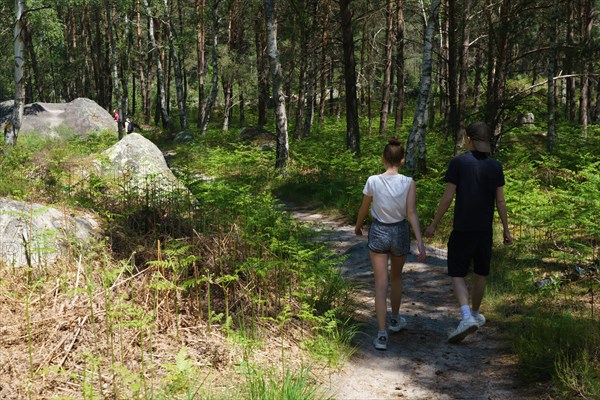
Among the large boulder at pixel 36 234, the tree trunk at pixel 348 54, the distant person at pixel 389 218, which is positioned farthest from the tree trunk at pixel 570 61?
the large boulder at pixel 36 234

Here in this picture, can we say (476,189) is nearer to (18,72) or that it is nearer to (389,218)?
(389,218)

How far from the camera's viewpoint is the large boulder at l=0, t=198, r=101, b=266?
4.93m

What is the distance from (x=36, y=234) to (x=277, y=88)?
1044 centimetres

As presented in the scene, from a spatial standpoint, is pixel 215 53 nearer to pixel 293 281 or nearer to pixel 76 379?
pixel 293 281

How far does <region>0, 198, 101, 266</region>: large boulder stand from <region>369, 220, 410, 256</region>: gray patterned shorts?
309 cm

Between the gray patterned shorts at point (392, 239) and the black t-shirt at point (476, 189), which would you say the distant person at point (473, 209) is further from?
the gray patterned shorts at point (392, 239)

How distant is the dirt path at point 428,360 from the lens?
409 centimetres

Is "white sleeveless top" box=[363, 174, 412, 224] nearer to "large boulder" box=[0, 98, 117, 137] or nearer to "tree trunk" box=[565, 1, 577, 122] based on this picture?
"tree trunk" box=[565, 1, 577, 122]

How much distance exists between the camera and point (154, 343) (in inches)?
165

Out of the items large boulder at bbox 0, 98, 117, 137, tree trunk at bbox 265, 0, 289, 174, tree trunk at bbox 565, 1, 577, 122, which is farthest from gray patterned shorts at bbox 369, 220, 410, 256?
large boulder at bbox 0, 98, 117, 137

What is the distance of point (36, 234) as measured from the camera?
16.7 ft

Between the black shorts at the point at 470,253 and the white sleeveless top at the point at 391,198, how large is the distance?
652 mm

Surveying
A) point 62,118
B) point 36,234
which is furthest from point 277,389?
point 62,118

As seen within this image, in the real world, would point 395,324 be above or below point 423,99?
below
